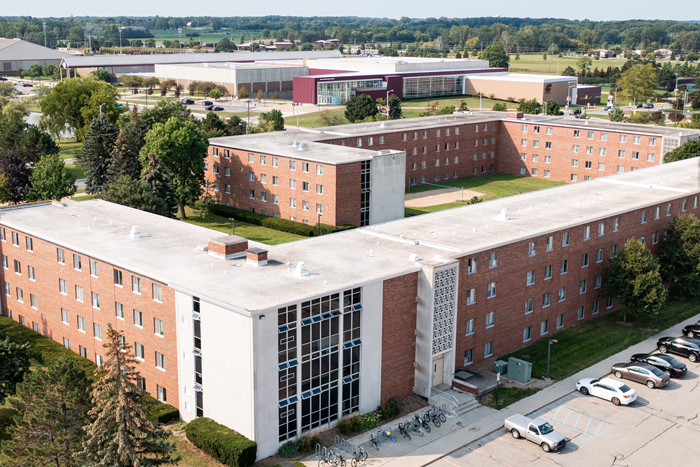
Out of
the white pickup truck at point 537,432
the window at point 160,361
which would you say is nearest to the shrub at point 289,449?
the window at point 160,361

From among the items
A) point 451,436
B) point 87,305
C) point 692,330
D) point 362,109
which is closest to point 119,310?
point 87,305

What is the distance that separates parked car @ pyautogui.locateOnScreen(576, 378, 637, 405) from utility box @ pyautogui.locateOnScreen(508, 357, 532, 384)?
291 centimetres

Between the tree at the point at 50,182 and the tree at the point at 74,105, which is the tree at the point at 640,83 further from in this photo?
the tree at the point at 50,182

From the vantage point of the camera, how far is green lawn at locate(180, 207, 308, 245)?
68.2 meters

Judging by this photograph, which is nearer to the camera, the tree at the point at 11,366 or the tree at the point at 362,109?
the tree at the point at 11,366

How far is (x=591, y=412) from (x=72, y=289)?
102ft

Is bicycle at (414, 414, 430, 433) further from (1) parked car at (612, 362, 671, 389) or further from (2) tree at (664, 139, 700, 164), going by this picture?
(2) tree at (664, 139, 700, 164)

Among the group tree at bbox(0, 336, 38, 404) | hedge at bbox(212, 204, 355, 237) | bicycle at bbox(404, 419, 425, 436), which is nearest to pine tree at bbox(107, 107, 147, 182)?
hedge at bbox(212, 204, 355, 237)

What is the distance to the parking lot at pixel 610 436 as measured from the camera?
35.2 meters

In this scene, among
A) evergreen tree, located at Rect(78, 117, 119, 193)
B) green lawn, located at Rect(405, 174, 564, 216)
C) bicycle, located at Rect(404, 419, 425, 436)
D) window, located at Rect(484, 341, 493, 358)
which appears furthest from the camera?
green lawn, located at Rect(405, 174, 564, 216)

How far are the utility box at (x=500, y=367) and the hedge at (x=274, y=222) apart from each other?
92.4ft

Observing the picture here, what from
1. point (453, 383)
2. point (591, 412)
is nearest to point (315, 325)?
point (453, 383)

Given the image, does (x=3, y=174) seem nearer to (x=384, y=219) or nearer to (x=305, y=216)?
(x=305, y=216)

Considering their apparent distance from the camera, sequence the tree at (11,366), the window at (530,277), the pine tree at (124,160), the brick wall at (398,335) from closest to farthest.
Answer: the tree at (11,366) < the brick wall at (398,335) < the window at (530,277) < the pine tree at (124,160)
